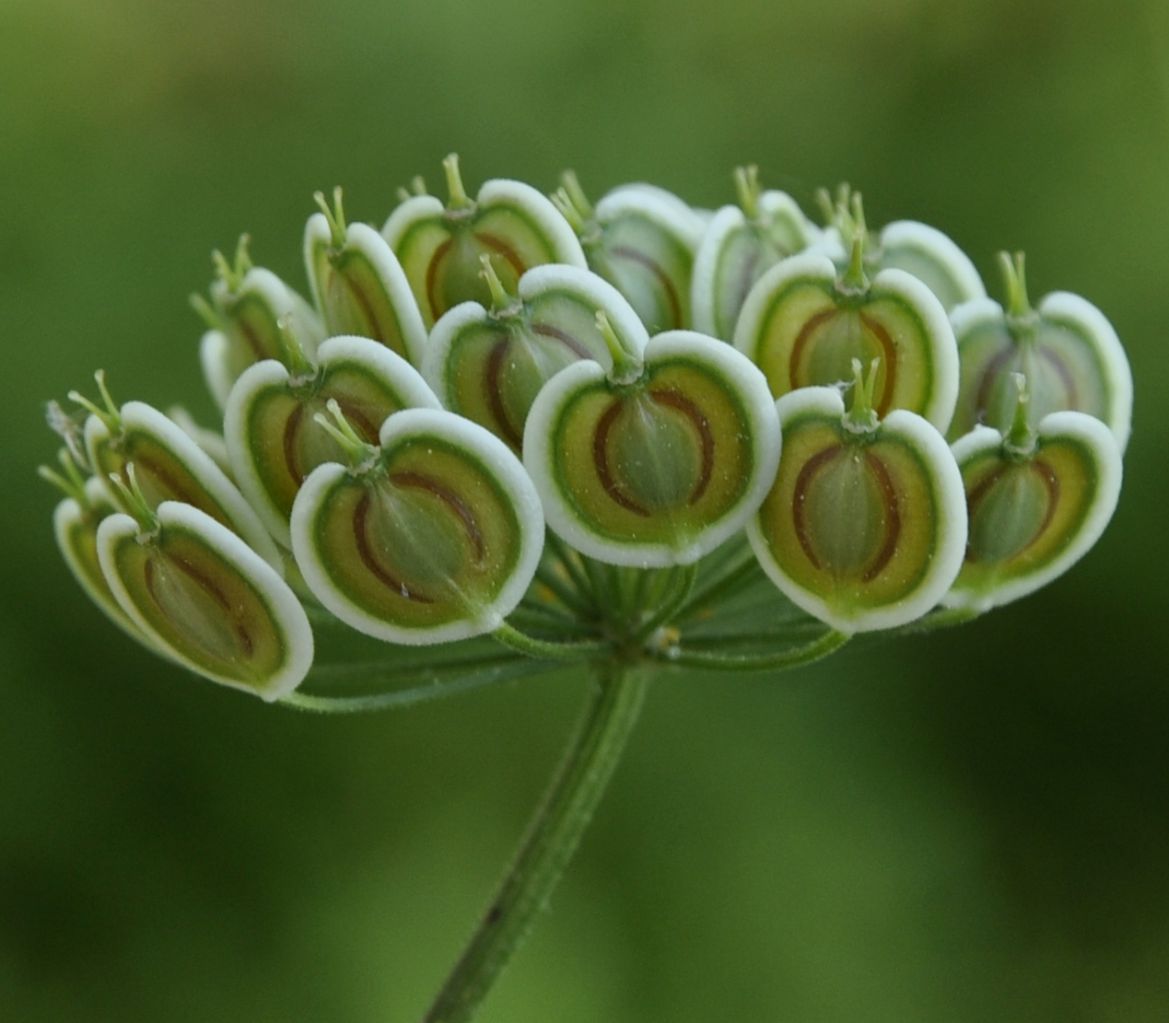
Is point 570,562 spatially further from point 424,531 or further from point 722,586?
point 424,531

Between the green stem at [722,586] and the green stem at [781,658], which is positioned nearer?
the green stem at [781,658]

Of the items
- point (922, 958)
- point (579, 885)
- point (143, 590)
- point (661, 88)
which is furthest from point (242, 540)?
point (661, 88)

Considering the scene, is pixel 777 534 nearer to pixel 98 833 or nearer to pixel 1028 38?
pixel 98 833

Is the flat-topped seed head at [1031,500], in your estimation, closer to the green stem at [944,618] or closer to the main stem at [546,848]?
the green stem at [944,618]

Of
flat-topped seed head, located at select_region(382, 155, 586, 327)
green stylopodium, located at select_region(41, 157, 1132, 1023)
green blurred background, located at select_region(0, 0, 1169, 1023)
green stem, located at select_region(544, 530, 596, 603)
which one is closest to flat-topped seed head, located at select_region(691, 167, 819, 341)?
green stylopodium, located at select_region(41, 157, 1132, 1023)

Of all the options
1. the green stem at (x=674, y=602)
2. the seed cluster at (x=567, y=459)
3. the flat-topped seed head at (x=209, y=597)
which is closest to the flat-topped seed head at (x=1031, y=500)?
the seed cluster at (x=567, y=459)

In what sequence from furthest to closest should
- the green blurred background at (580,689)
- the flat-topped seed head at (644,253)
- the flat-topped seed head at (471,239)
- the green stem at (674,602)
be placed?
the green blurred background at (580,689), the flat-topped seed head at (644,253), the flat-topped seed head at (471,239), the green stem at (674,602)
